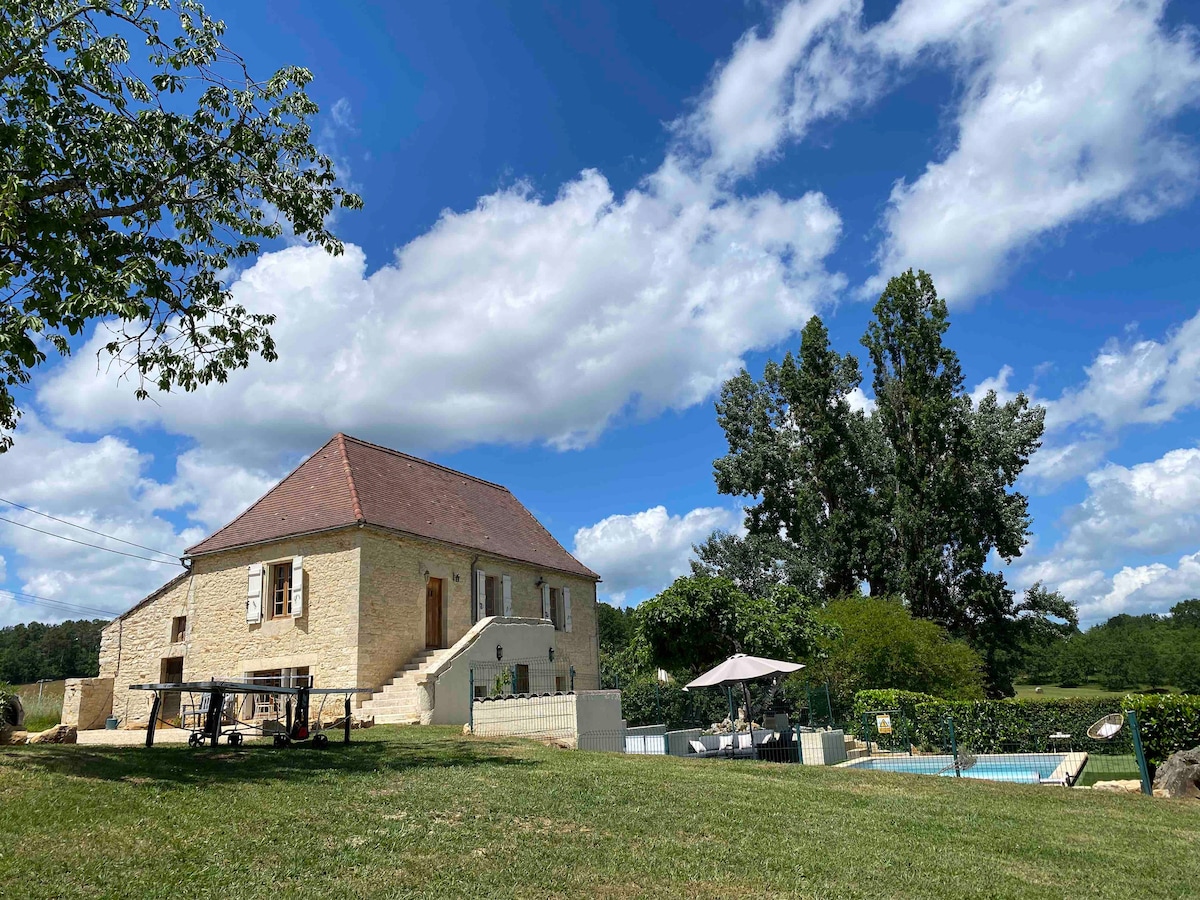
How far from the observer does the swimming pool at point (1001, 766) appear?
15406mm

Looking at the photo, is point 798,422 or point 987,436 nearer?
point 987,436

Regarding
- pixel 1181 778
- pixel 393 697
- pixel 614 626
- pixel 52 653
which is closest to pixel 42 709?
pixel 393 697

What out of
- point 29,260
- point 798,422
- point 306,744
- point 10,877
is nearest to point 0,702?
point 306,744

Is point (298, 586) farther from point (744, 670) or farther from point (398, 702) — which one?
point (744, 670)

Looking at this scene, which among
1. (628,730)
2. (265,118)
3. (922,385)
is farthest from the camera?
(922,385)

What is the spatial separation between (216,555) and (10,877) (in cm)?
1856

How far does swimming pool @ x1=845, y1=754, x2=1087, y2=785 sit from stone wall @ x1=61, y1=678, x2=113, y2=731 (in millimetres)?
18831

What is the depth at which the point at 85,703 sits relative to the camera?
21328mm

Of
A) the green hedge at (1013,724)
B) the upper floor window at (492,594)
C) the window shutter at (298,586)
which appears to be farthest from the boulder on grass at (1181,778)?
the window shutter at (298,586)

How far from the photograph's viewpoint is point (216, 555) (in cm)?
2234

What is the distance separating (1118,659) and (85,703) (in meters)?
70.5

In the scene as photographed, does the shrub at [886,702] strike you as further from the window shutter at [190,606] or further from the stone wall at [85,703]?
the stone wall at [85,703]

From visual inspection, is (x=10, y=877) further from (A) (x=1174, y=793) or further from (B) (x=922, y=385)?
(B) (x=922, y=385)

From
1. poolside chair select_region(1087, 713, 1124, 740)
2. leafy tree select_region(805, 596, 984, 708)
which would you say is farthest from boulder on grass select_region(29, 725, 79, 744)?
leafy tree select_region(805, 596, 984, 708)
